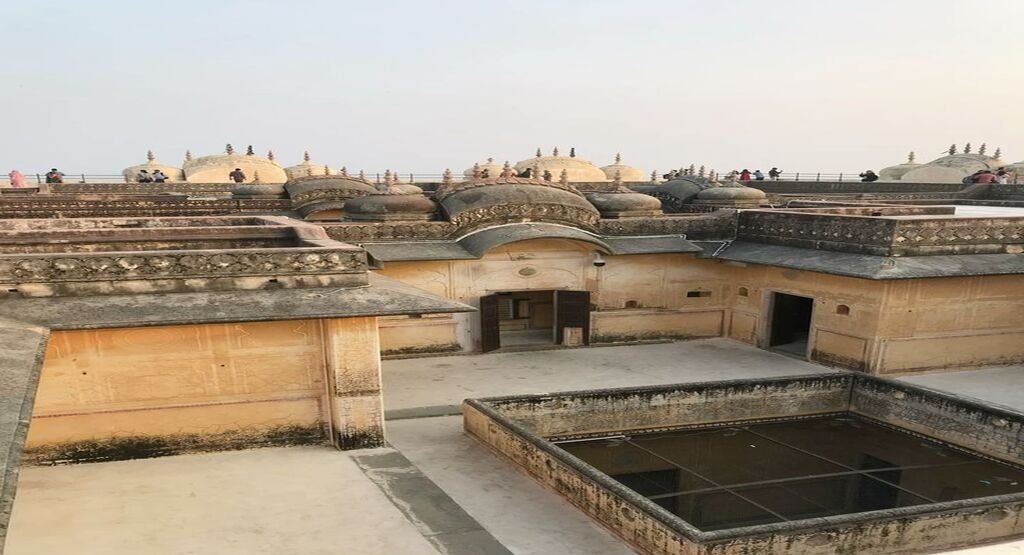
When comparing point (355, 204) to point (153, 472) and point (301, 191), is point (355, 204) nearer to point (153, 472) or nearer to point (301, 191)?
point (301, 191)

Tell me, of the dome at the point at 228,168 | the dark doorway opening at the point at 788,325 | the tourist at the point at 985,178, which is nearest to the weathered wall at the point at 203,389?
the dark doorway opening at the point at 788,325

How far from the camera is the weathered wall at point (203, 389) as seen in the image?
7.94 m

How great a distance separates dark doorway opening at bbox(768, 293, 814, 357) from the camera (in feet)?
51.2

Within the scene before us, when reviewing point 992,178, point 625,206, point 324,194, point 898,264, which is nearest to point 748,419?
point 898,264

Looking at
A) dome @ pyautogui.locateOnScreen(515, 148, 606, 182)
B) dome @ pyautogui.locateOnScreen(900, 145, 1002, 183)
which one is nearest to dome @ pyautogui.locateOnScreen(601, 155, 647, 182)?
dome @ pyautogui.locateOnScreen(515, 148, 606, 182)

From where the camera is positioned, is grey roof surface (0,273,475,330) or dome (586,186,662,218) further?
dome (586,186,662,218)

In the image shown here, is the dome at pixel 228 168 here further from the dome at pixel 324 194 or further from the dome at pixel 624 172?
the dome at pixel 624 172

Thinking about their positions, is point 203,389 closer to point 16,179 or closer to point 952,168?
point 16,179

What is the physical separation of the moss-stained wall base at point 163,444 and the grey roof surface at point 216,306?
1.89 m

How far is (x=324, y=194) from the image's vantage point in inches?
867

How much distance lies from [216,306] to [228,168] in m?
26.0

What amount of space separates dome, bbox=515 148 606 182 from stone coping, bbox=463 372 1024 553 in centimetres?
2326

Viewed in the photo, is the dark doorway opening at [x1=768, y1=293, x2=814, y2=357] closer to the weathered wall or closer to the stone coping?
the stone coping

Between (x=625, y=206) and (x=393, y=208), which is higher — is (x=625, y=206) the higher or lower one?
the lower one
